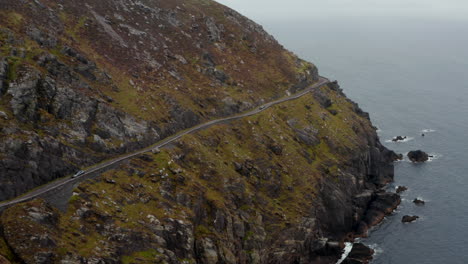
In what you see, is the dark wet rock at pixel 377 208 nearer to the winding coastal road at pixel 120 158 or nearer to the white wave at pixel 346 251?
the white wave at pixel 346 251

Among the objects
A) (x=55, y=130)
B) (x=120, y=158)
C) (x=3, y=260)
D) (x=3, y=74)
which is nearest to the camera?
(x=3, y=260)

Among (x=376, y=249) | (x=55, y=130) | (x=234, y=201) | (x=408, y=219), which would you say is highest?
(x=55, y=130)

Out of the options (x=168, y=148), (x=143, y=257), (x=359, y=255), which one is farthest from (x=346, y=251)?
(x=143, y=257)

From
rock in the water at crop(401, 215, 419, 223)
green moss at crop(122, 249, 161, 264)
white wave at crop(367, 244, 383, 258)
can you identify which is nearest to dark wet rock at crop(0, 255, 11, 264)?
green moss at crop(122, 249, 161, 264)

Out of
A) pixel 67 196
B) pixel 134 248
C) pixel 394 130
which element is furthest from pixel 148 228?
pixel 394 130

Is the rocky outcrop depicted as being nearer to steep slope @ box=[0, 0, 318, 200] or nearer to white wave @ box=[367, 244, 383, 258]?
steep slope @ box=[0, 0, 318, 200]

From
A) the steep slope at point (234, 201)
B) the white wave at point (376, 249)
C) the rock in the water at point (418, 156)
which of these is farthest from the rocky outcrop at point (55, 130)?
the rock in the water at point (418, 156)

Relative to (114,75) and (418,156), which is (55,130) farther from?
(418,156)
